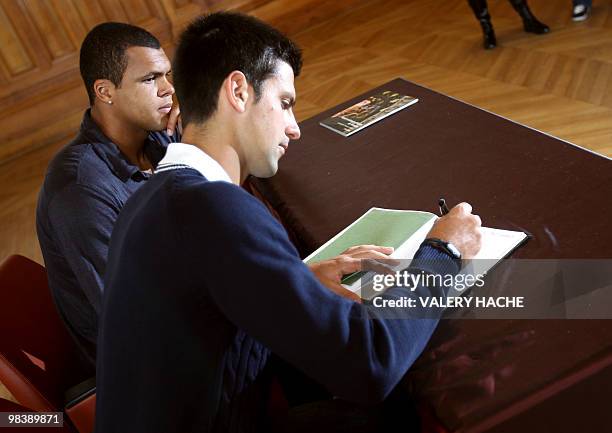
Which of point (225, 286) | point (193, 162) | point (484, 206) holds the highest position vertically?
point (193, 162)

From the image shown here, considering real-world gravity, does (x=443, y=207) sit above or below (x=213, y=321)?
below

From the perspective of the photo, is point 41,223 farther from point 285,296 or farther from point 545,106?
point 545,106

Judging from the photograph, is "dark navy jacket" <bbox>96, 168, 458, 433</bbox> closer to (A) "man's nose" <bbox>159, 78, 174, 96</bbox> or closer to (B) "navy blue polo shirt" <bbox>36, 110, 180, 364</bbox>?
(B) "navy blue polo shirt" <bbox>36, 110, 180, 364</bbox>

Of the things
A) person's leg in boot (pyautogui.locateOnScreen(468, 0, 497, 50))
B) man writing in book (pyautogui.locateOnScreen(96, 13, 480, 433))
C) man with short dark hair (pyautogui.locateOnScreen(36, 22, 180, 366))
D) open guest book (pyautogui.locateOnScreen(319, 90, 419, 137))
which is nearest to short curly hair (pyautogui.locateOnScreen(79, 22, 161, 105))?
man with short dark hair (pyautogui.locateOnScreen(36, 22, 180, 366))

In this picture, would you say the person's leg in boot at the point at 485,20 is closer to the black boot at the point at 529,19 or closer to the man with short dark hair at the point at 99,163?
the black boot at the point at 529,19

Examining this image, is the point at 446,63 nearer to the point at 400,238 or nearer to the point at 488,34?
the point at 488,34

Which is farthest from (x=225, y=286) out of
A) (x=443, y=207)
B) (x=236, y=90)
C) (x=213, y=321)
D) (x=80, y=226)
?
(x=80, y=226)

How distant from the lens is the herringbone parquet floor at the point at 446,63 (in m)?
3.41

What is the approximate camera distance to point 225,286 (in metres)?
0.97

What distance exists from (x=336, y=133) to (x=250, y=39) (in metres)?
0.82

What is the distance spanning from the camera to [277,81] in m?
1.25

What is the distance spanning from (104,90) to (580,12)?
352cm

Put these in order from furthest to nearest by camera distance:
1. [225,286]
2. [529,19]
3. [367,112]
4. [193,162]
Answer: [529,19] < [367,112] < [193,162] < [225,286]

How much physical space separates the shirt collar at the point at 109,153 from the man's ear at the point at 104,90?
0.34 feet
